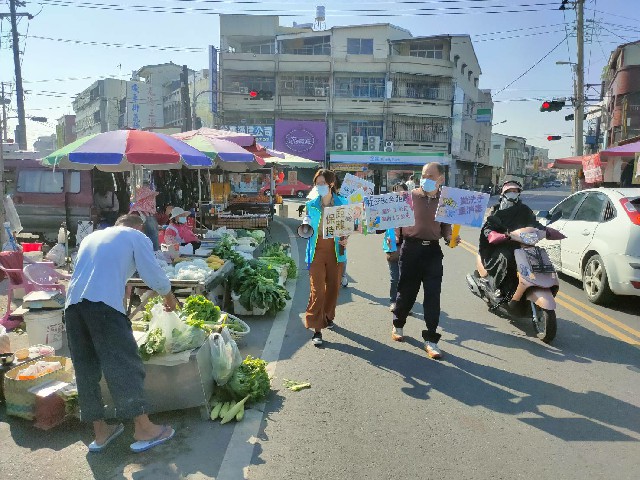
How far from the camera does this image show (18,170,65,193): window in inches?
451

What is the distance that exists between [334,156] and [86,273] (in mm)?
38738

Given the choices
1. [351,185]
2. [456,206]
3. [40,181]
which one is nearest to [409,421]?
[456,206]

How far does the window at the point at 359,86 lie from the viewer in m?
41.6

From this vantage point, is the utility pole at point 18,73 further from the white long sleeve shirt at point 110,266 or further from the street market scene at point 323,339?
the white long sleeve shirt at point 110,266

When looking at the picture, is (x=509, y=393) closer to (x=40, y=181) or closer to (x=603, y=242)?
(x=603, y=242)

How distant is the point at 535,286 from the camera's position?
559 cm

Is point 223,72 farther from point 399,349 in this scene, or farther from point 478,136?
point 399,349

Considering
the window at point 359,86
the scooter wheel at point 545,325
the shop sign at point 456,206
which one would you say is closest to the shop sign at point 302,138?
the window at point 359,86

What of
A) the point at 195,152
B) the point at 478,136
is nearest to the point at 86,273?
the point at 195,152

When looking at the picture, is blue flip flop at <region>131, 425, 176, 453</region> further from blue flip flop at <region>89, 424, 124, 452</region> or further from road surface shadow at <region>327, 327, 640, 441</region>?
road surface shadow at <region>327, 327, 640, 441</region>

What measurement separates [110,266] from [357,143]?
1553 inches

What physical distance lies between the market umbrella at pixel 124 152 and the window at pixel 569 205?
610 cm

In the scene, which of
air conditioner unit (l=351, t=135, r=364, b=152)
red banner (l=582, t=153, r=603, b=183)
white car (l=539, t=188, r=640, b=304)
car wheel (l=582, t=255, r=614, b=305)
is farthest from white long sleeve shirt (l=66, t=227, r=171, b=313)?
air conditioner unit (l=351, t=135, r=364, b=152)

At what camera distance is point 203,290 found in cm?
570
